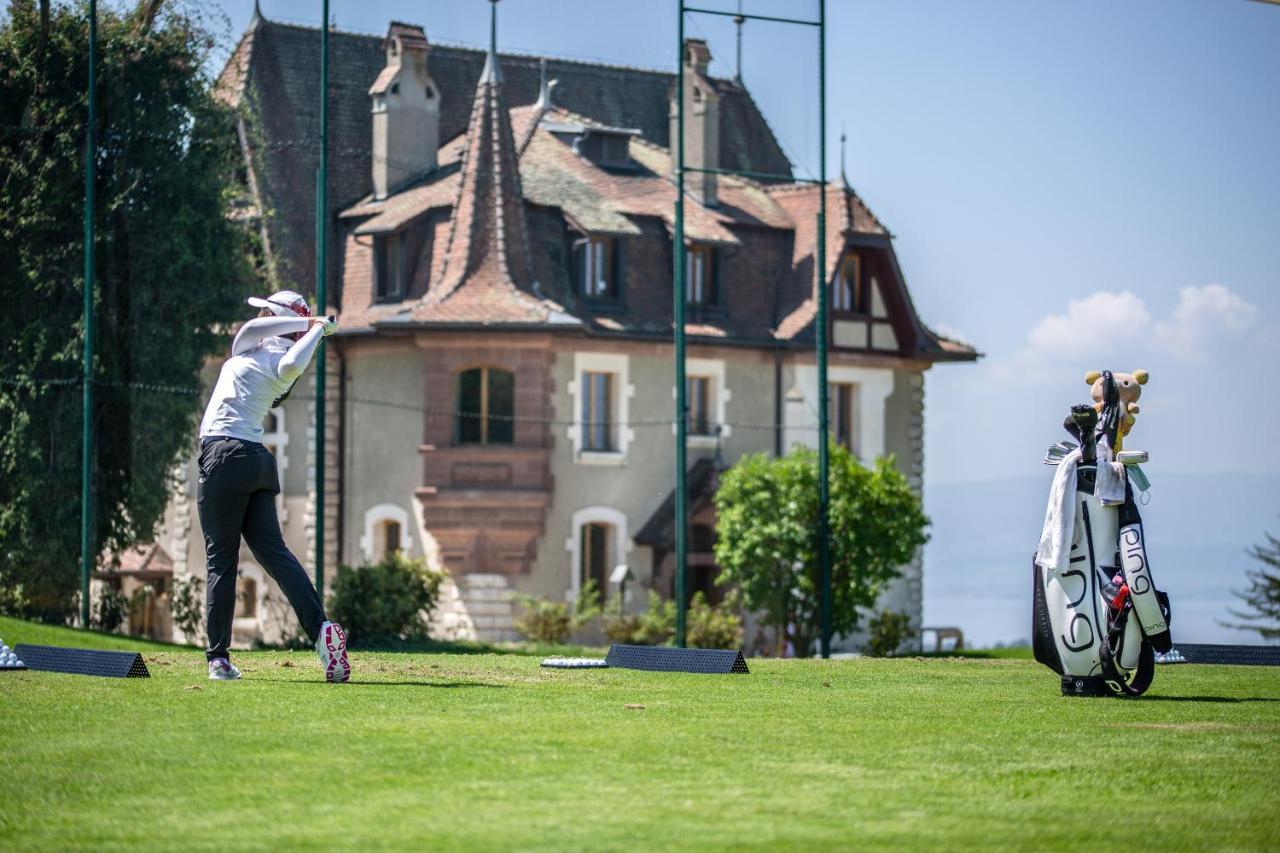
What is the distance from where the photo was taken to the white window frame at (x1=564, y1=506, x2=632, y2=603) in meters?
41.6

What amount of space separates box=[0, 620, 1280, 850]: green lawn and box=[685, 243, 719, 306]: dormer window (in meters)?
32.5

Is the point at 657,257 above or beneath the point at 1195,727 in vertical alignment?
above

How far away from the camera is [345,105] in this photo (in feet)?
141

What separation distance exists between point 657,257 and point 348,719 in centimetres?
3502

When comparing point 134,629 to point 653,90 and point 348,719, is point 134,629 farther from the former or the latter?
point 348,719

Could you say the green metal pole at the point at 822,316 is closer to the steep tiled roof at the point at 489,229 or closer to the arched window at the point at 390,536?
the steep tiled roof at the point at 489,229

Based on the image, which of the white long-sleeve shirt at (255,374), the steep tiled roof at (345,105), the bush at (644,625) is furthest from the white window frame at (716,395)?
the white long-sleeve shirt at (255,374)

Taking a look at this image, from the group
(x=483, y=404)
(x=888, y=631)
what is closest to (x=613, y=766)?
(x=483, y=404)

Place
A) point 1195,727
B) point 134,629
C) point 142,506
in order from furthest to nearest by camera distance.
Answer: point 134,629, point 142,506, point 1195,727

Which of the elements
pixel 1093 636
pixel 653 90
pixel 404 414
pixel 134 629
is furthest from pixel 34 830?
pixel 653 90

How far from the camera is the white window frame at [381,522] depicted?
41094mm

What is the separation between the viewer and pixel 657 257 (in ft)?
145

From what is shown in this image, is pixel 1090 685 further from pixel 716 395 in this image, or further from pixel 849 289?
pixel 849 289

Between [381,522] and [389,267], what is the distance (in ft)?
17.5
